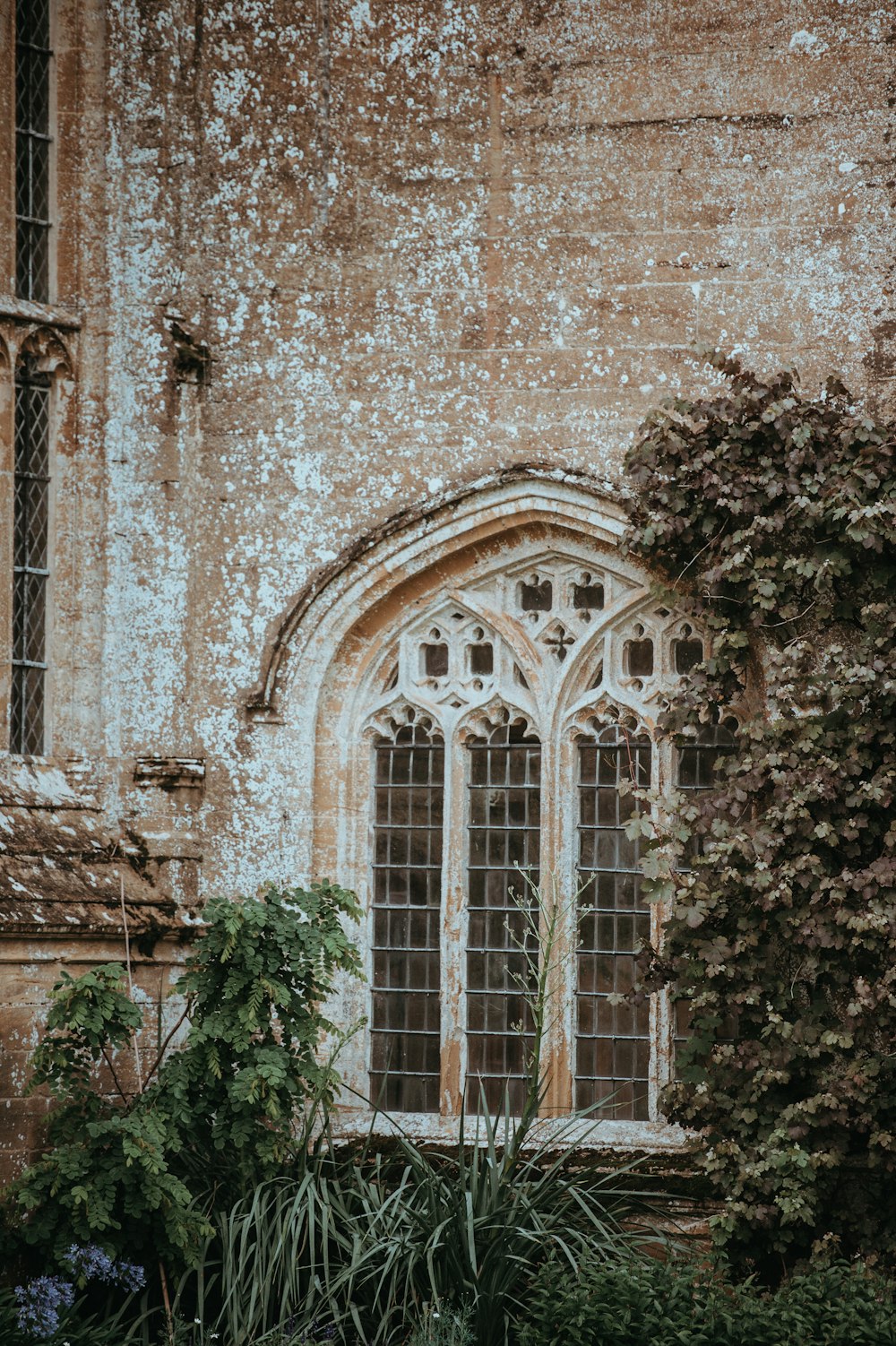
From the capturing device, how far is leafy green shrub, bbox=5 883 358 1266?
6.47 meters

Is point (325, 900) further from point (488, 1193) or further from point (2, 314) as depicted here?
point (2, 314)

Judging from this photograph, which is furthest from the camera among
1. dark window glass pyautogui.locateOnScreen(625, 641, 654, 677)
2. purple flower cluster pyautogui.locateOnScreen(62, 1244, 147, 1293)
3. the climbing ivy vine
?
dark window glass pyautogui.locateOnScreen(625, 641, 654, 677)

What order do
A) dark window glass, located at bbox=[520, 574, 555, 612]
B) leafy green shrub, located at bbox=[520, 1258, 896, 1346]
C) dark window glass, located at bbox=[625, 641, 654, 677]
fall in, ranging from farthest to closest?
dark window glass, located at bbox=[520, 574, 555, 612]
dark window glass, located at bbox=[625, 641, 654, 677]
leafy green shrub, located at bbox=[520, 1258, 896, 1346]

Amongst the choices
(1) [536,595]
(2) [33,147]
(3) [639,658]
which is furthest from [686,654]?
(2) [33,147]

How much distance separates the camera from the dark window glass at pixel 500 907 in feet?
25.2

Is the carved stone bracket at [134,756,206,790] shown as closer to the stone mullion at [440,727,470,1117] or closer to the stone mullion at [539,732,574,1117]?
the stone mullion at [440,727,470,1117]

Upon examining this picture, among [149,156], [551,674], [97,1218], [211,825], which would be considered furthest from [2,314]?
[97,1218]

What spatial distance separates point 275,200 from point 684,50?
6.62 feet

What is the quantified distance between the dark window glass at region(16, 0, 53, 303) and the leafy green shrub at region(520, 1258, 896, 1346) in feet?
16.6

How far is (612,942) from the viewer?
762cm

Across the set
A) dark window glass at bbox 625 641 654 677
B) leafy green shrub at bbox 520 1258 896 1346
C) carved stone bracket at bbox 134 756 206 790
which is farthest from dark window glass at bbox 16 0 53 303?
leafy green shrub at bbox 520 1258 896 1346

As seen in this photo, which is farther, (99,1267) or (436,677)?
(436,677)

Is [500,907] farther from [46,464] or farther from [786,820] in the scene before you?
[46,464]

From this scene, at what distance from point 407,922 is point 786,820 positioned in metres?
1.92
